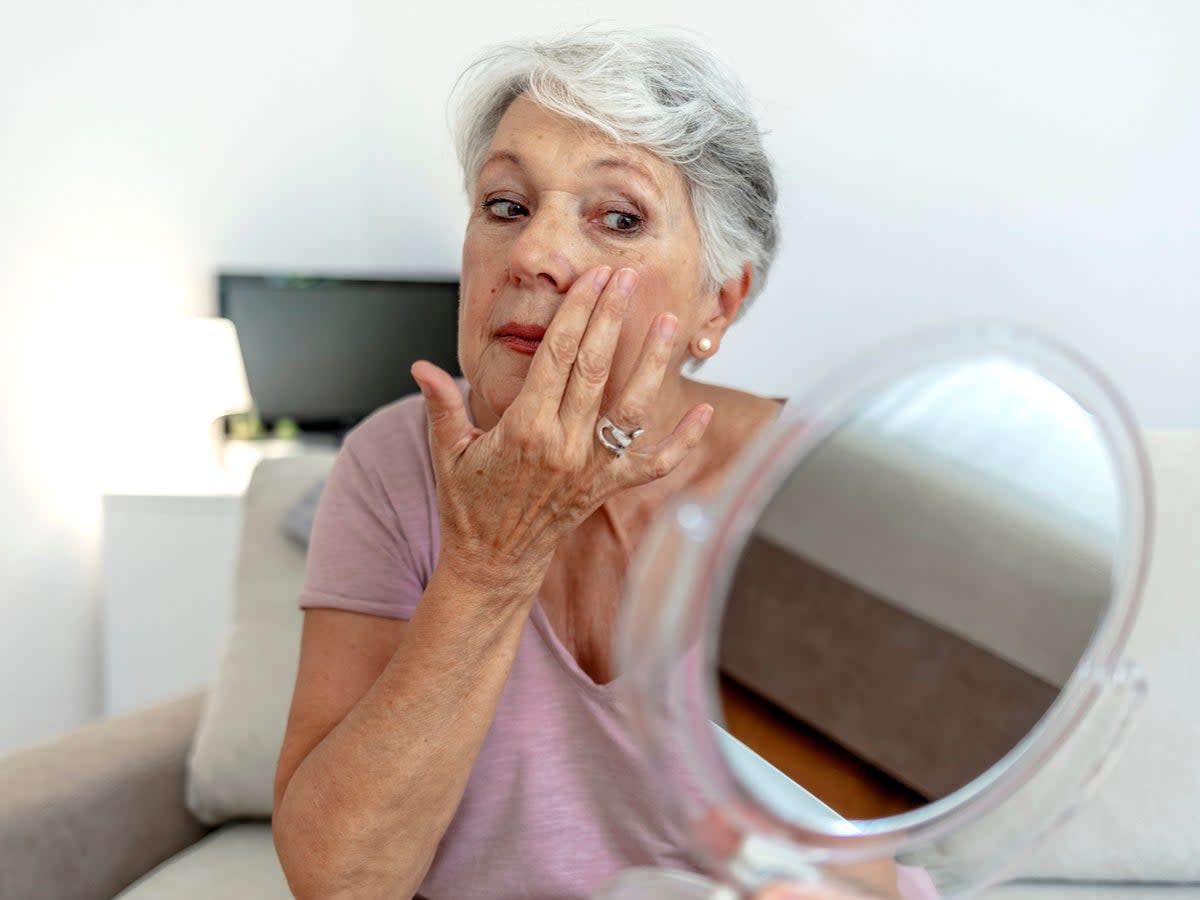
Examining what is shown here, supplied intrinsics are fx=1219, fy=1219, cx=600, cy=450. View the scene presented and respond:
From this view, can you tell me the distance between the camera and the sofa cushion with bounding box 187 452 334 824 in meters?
1.44

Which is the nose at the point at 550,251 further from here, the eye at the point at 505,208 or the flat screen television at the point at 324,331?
the flat screen television at the point at 324,331

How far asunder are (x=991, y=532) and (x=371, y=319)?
2.47 metres

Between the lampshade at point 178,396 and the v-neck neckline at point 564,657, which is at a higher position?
the v-neck neckline at point 564,657

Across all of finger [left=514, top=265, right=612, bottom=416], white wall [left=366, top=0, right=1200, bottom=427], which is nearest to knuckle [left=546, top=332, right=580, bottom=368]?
finger [left=514, top=265, right=612, bottom=416]

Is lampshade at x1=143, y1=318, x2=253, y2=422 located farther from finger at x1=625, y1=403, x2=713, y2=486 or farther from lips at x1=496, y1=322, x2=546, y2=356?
finger at x1=625, y1=403, x2=713, y2=486

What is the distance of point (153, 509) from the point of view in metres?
2.56

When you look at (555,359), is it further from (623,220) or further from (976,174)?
(976,174)

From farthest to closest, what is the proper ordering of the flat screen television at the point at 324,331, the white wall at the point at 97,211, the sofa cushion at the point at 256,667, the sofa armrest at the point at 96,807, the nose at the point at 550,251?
1. the flat screen television at the point at 324,331
2. the white wall at the point at 97,211
3. the sofa cushion at the point at 256,667
4. the sofa armrest at the point at 96,807
5. the nose at the point at 550,251

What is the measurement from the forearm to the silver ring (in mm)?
110

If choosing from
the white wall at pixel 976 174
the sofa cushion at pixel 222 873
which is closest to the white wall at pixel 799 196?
the white wall at pixel 976 174

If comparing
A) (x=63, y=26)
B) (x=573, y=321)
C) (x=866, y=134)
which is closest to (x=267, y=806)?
(x=573, y=321)

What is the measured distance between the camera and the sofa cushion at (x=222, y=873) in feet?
4.31

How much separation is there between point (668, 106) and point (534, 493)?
0.35 metres

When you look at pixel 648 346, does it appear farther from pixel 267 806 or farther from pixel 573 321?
pixel 267 806
